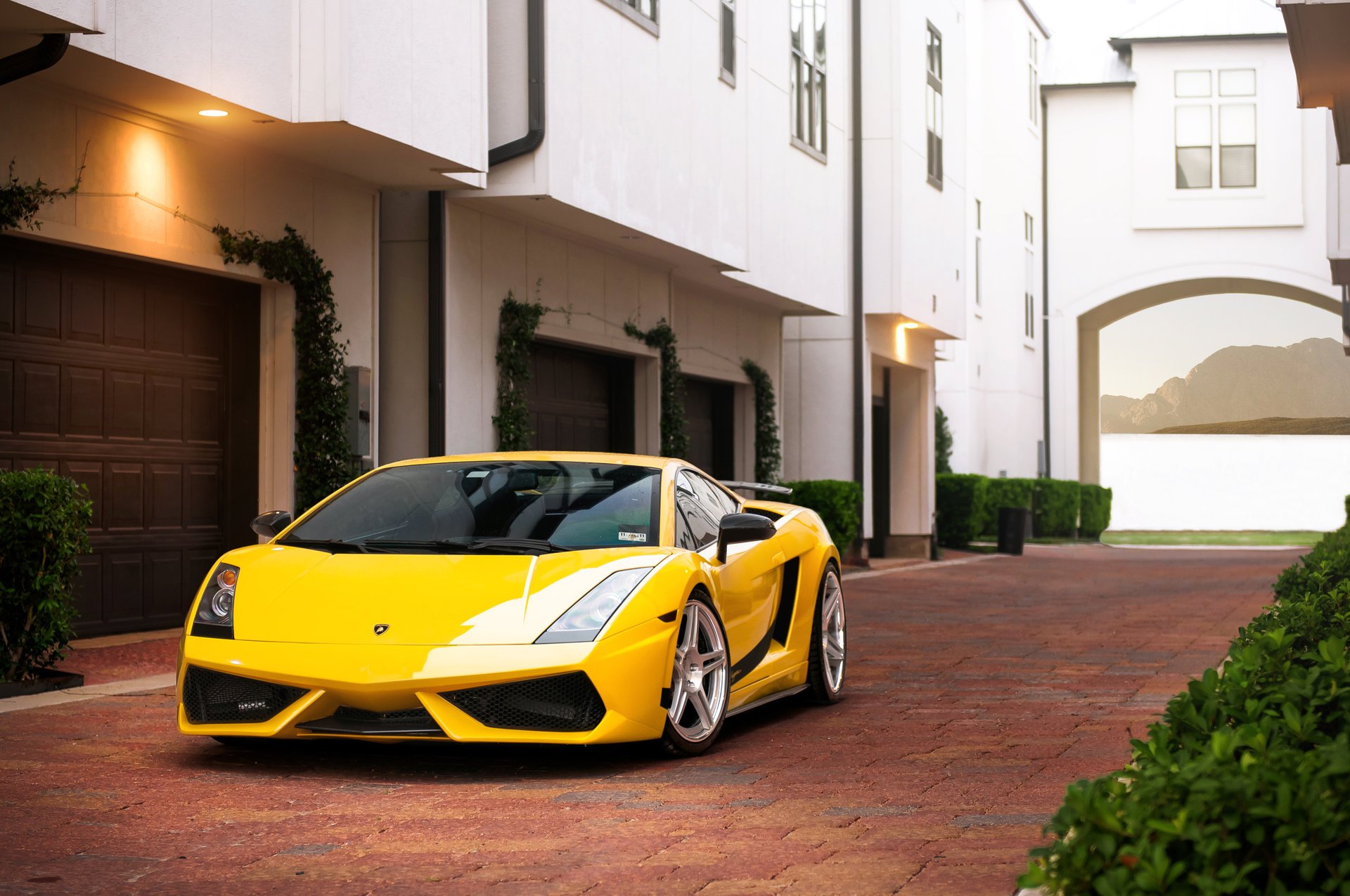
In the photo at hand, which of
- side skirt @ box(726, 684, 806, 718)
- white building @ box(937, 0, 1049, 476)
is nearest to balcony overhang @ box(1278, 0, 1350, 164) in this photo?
side skirt @ box(726, 684, 806, 718)

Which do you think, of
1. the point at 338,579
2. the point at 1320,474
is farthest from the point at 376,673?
the point at 1320,474

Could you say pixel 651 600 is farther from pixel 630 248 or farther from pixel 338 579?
pixel 630 248

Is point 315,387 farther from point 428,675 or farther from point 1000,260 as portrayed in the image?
point 1000,260

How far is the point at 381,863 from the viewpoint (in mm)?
4836

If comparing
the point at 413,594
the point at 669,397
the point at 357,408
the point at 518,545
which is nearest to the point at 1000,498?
the point at 669,397

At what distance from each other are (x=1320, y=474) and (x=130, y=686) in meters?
43.3

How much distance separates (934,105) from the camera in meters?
27.0

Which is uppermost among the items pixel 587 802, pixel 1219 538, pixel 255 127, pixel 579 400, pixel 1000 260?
pixel 1000 260

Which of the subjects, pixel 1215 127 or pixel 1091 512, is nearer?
pixel 1091 512

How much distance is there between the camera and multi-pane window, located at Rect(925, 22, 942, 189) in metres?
26.5

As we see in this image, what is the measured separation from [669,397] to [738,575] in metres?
11.6

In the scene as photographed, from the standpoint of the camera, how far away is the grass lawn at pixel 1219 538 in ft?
128

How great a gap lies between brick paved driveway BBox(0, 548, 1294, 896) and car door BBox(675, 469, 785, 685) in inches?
16.3

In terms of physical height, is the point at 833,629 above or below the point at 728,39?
below
